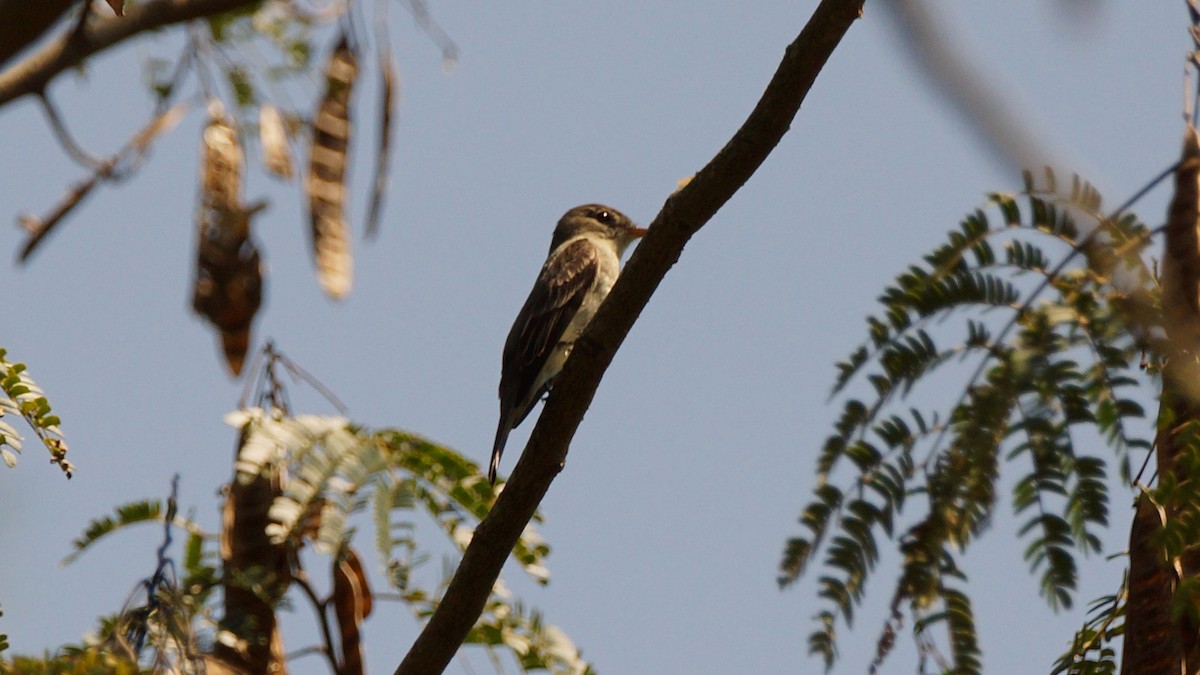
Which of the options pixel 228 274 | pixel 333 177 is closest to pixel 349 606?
pixel 228 274

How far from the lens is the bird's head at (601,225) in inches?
348

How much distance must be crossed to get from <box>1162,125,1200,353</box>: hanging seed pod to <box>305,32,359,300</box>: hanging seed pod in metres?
1.86

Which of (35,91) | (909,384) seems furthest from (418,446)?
(35,91)

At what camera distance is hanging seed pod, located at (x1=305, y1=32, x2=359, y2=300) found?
11.1ft

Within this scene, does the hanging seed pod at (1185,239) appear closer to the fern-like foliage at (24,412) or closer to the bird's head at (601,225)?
the fern-like foliage at (24,412)

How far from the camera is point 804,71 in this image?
343 centimetres

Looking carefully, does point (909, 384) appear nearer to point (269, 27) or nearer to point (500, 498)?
point (500, 498)

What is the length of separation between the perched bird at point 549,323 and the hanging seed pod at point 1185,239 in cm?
423

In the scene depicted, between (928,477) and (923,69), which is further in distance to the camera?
(928,477)

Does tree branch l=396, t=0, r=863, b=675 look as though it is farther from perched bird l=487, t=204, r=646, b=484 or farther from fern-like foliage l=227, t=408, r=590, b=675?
perched bird l=487, t=204, r=646, b=484

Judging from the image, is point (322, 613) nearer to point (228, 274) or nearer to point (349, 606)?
point (349, 606)

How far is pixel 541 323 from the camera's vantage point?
24.6ft

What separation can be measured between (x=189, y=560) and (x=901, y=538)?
106 inches

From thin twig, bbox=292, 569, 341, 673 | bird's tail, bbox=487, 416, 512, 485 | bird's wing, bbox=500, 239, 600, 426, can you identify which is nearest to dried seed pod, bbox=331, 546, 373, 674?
thin twig, bbox=292, 569, 341, 673
